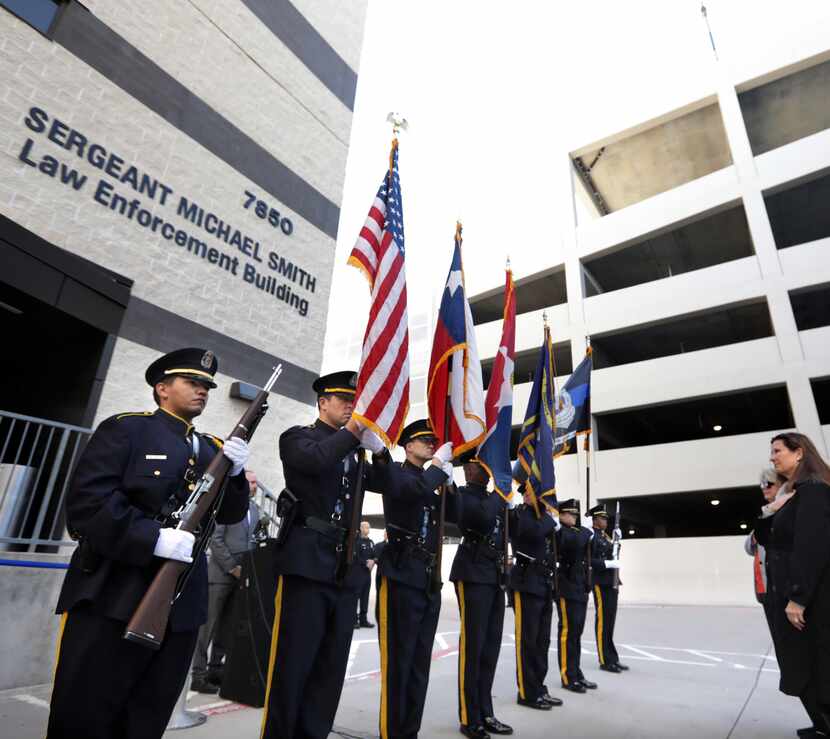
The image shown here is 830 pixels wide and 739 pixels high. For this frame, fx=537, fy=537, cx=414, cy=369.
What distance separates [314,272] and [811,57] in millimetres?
18462

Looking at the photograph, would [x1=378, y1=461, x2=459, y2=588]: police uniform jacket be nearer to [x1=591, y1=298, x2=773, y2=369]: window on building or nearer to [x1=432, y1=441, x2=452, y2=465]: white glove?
[x1=432, y1=441, x2=452, y2=465]: white glove

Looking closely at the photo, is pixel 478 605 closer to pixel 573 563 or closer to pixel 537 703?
pixel 537 703

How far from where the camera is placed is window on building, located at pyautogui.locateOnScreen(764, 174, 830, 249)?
17719 millimetres

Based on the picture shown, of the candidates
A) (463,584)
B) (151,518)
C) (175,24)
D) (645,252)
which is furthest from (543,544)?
(645,252)

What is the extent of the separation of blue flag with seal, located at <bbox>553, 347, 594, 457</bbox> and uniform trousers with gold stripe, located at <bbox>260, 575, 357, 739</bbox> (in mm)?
5832

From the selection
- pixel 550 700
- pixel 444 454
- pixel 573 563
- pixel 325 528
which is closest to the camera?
pixel 325 528

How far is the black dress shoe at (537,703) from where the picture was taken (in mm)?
4570

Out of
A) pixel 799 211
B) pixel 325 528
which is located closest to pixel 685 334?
pixel 799 211

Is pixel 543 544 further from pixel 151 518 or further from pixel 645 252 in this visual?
pixel 645 252

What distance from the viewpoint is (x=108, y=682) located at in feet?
6.33

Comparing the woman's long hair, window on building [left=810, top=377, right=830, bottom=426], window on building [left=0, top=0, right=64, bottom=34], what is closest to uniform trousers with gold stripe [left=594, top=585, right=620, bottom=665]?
the woman's long hair

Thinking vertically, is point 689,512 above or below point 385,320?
above

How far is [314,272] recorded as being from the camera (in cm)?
919

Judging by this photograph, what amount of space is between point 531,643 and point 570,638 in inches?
43.6
